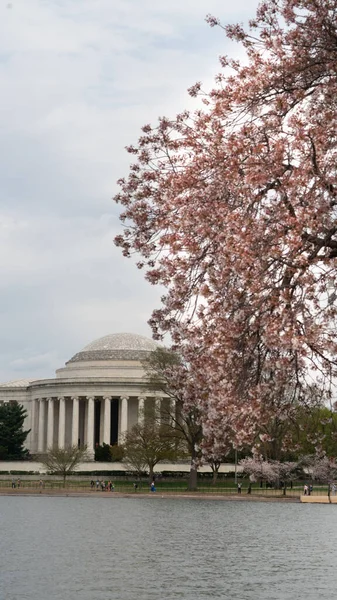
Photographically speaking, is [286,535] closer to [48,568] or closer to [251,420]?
[48,568]

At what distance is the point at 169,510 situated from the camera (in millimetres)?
64312

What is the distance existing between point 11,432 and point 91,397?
32.5ft

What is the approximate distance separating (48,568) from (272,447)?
143 ft

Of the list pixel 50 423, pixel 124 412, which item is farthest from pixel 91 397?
pixel 50 423

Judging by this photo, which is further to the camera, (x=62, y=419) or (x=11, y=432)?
(x=62, y=419)

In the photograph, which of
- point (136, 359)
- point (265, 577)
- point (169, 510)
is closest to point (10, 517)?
point (169, 510)

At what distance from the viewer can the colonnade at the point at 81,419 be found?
124 meters

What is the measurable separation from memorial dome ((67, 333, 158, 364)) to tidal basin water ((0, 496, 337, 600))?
194 feet

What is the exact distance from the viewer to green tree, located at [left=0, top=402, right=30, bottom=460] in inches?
4673

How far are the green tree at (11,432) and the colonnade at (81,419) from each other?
4.67 meters

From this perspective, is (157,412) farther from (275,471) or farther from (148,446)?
(275,471)

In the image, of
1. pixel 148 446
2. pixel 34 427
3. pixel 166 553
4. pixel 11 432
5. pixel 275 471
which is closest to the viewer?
pixel 166 553

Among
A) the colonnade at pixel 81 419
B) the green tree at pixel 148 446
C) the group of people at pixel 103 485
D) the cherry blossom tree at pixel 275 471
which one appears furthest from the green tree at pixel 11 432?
the cherry blossom tree at pixel 275 471

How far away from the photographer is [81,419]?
130 meters
